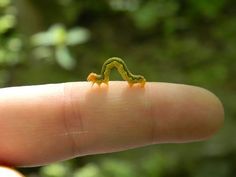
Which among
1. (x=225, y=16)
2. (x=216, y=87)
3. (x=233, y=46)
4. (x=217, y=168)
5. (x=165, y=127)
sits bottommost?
(x=165, y=127)

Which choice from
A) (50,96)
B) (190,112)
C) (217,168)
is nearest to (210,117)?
(190,112)

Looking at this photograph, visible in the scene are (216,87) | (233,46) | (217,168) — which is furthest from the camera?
(233,46)

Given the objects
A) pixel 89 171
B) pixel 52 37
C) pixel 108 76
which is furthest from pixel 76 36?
pixel 108 76

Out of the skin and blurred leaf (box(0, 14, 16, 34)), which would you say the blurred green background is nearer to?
blurred leaf (box(0, 14, 16, 34))

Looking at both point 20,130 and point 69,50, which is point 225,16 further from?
point 20,130

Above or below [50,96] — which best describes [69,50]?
above

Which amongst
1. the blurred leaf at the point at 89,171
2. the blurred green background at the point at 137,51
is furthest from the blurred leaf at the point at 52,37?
the blurred leaf at the point at 89,171

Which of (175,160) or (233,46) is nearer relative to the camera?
(175,160)
